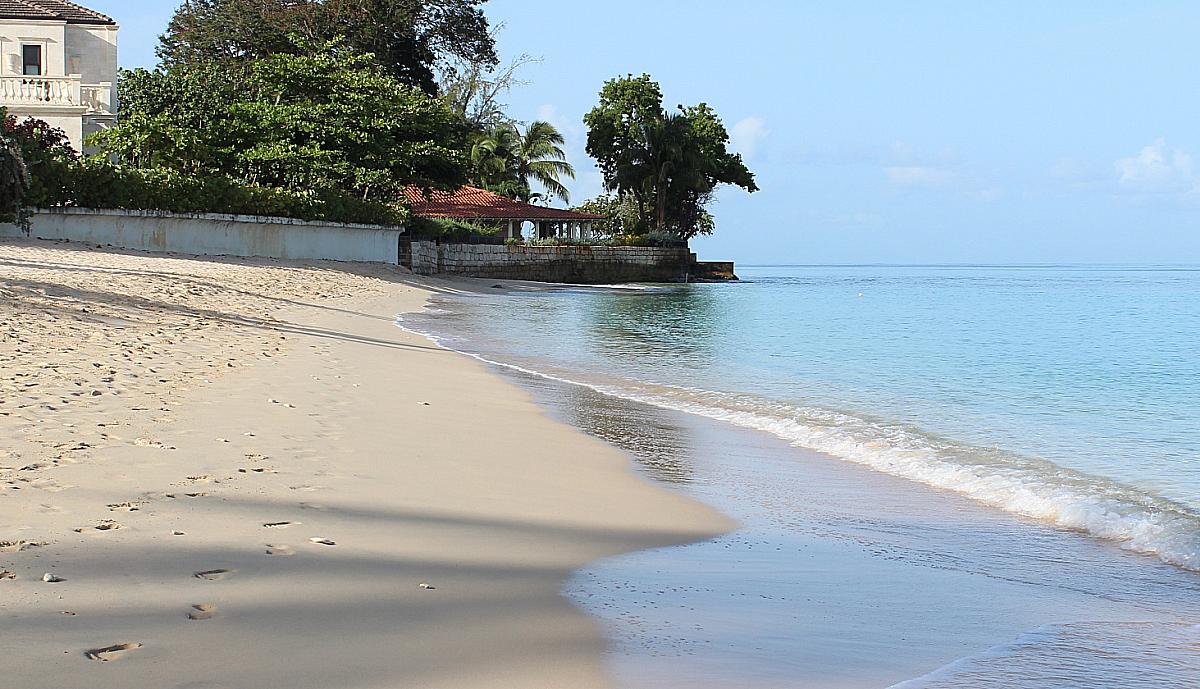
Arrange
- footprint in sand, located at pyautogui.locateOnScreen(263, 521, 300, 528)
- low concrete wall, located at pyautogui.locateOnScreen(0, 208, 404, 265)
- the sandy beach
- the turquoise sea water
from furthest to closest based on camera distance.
Result: low concrete wall, located at pyautogui.locateOnScreen(0, 208, 404, 265) → the turquoise sea water → footprint in sand, located at pyautogui.locateOnScreen(263, 521, 300, 528) → the sandy beach

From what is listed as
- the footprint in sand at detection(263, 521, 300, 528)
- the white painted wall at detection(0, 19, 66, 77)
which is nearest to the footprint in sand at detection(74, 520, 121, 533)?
the footprint in sand at detection(263, 521, 300, 528)

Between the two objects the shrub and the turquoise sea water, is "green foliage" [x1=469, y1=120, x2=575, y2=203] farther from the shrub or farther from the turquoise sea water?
the turquoise sea water

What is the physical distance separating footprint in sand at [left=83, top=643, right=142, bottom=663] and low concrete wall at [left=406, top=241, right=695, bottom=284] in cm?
3874

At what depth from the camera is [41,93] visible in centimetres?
3606

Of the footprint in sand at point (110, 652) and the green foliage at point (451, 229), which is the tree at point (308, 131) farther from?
the footprint in sand at point (110, 652)

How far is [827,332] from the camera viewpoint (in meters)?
24.5

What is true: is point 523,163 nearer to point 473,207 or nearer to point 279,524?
point 473,207

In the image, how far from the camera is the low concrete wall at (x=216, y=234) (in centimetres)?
2564

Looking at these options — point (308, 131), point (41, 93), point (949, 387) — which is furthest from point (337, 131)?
point (949, 387)

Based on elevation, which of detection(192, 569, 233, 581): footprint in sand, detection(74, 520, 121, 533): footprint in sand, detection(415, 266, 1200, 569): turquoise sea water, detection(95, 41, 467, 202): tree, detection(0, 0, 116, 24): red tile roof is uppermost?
detection(0, 0, 116, 24): red tile roof

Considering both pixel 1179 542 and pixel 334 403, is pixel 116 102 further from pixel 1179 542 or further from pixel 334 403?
pixel 1179 542

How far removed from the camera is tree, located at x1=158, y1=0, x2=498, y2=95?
1829 inches

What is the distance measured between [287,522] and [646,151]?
200 ft

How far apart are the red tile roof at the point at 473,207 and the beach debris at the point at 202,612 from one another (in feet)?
158
